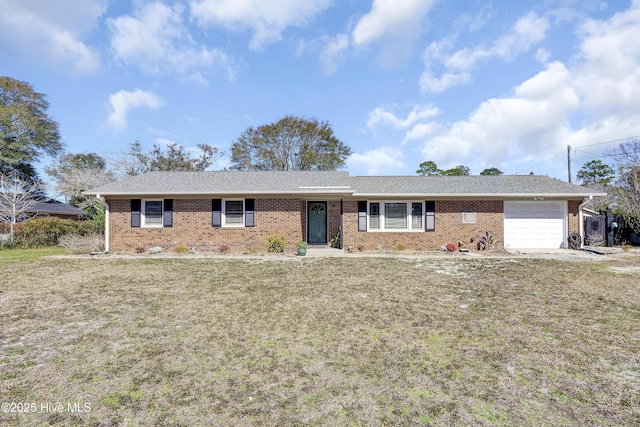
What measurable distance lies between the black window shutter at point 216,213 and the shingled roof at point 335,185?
1.94 ft

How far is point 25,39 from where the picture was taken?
1398 centimetres

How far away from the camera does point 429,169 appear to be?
144ft

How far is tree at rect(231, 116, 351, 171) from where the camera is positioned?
32.2 metres

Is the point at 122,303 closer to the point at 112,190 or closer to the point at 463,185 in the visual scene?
the point at 112,190

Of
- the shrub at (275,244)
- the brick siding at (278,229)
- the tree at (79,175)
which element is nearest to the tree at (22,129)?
the tree at (79,175)

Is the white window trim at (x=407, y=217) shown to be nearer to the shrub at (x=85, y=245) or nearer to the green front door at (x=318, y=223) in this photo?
the green front door at (x=318, y=223)

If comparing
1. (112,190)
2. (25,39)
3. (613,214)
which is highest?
(25,39)

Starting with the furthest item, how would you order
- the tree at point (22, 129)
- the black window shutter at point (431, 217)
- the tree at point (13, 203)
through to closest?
the tree at point (22, 129)
the tree at point (13, 203)
the black window shutter at point (431, 217)

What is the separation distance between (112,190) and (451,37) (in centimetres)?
1556

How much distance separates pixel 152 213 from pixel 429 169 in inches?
1499

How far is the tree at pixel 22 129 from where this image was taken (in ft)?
90.2

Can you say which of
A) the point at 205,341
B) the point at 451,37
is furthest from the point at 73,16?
the point at 451,37

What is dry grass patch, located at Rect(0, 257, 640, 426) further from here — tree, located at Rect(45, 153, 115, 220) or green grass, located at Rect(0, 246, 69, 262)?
tree, located at Rect(45, 153, 115, 220)

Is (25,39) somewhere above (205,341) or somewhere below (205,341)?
above
